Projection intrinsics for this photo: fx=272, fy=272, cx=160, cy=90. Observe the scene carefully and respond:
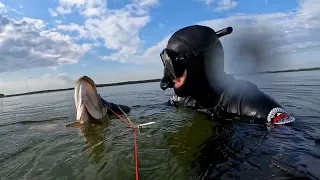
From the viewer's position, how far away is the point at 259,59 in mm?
3875

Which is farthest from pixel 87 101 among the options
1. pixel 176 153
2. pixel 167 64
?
pixel 176 153

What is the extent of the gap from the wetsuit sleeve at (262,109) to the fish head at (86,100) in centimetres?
343

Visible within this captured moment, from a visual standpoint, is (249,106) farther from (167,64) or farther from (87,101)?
(87,101)

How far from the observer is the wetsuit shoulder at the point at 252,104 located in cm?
395

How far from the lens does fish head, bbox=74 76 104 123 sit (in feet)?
19.9

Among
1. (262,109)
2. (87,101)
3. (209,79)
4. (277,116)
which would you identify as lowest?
(277,116)

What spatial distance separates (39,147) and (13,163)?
2.40 feet

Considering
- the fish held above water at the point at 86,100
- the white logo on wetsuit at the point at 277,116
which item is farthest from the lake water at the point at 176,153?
the fish held above water at the point at 86,100

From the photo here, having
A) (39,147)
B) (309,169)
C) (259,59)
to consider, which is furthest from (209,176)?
(39,147)

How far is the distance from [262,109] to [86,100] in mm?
3816

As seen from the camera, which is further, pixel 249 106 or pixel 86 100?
pixel 86 100

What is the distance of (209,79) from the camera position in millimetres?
4191

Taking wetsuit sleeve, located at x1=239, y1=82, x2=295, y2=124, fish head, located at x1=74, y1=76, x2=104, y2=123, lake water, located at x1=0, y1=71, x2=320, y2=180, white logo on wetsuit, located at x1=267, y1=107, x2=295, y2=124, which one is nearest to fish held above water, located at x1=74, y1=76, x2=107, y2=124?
fish head, located at x1=74, y1=76, x2=104, y2=123

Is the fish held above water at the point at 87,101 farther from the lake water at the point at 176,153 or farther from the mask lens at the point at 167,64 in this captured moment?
the mask lens at the point at 167,64
